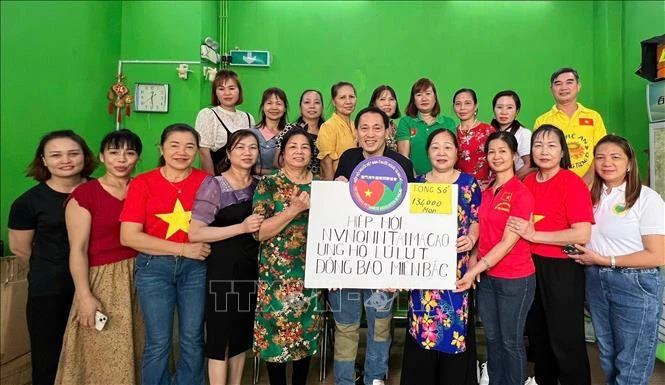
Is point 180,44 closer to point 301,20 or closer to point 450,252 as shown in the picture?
point 301,20

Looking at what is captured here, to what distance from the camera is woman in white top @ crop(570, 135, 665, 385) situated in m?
1.86

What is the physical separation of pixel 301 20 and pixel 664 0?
326cm

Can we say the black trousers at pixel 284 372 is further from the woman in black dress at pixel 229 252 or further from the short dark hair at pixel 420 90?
the short dark hair at pixel 420 90

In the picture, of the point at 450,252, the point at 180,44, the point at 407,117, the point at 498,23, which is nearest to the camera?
the point at 450,252

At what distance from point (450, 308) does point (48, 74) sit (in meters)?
3.04

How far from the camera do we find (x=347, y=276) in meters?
1.86

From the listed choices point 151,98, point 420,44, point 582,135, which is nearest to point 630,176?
point 582,135

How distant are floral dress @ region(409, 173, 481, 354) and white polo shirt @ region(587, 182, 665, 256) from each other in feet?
2.07

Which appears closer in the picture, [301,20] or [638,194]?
[638,194]

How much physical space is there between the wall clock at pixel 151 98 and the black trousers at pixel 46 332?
7.78 ft

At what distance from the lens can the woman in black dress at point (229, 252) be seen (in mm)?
1850

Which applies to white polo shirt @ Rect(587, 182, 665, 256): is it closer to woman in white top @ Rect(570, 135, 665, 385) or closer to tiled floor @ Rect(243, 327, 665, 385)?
woman in white top @ Rect(570, 135, 665, 385)

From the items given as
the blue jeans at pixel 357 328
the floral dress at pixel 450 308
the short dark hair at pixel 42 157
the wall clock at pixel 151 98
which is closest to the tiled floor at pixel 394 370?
the blue jeans at pixel 357 328

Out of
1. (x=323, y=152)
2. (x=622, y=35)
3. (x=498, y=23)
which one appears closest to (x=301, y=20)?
(x=498, y=23)
